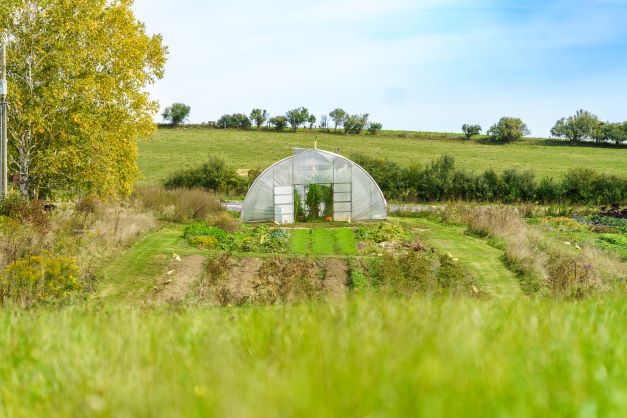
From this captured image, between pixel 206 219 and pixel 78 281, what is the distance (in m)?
15.5

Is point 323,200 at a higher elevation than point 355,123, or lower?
lower

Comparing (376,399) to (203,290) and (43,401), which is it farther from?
(203,290)

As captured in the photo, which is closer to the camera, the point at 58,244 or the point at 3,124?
the point at 58,244

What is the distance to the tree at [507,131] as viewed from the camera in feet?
294

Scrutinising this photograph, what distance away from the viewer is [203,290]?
16.5 meters

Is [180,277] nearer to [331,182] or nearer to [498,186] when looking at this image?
A: [331,182]

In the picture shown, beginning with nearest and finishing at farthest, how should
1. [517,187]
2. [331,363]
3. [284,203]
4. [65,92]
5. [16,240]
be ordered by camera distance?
1. [331,363]
2. [16,240]
3. [65,92]
4. [284,203]
5. [517,187]

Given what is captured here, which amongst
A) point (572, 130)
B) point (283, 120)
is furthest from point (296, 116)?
point (572, 130)

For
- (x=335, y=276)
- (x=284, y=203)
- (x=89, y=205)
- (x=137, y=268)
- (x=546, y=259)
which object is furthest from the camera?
(x=284, y=203)

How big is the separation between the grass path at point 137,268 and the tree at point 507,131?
71421 millimetres

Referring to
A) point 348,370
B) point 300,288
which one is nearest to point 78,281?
point 300,288

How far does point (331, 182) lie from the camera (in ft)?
115

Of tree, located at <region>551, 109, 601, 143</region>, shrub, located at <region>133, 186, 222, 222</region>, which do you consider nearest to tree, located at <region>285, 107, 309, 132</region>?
tree, located at <region>551, 109, 601, 143</region>

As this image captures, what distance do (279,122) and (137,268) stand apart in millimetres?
72668
